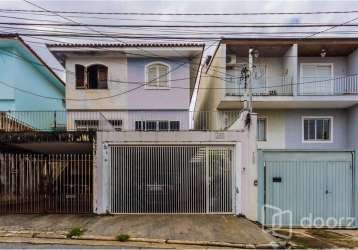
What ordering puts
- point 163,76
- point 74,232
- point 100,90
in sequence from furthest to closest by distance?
point 163,76, point 100,90, point 74,232

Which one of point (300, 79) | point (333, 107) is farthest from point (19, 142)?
point (333, 107)

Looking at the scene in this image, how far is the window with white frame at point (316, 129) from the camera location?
17.3m

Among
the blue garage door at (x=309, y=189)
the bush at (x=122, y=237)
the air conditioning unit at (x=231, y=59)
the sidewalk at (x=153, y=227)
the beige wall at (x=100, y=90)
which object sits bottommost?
the sidewalk at (x=153, y=227)

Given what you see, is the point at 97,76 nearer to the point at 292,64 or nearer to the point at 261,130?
the point at 261,130

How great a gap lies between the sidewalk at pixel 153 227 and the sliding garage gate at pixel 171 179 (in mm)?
509

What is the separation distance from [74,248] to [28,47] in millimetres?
11671

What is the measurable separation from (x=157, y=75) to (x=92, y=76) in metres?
3.27

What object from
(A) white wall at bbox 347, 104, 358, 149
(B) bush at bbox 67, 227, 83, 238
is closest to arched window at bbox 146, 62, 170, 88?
(B) bush at bbox 67, 227, 83, 238

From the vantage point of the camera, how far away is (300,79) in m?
17.2

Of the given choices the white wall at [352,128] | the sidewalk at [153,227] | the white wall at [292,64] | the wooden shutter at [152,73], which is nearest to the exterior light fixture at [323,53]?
the white wall at [292,64]

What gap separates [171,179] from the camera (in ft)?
39.2

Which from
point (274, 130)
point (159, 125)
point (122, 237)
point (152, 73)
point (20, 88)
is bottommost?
point (122, 237)

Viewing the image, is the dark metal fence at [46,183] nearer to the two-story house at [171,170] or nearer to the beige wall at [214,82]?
the two-story house at [171,170]

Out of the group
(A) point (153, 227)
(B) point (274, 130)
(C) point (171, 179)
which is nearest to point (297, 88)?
(B) point (274, 130)
